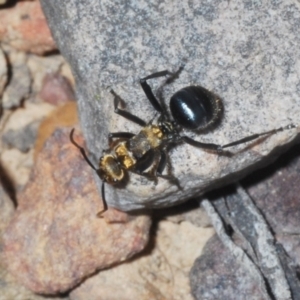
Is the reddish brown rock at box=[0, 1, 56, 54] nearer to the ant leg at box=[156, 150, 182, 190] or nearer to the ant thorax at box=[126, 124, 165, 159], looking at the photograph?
the ant thorax at box=[126, 124, 165, 159]

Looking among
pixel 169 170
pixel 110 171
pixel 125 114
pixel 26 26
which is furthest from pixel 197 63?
pixel 26 26

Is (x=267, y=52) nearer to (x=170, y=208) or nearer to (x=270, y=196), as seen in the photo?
(x=270, y=196)

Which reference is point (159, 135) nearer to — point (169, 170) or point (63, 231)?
point (169, 170)

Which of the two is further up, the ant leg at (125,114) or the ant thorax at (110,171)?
the ant leg at (125,114)

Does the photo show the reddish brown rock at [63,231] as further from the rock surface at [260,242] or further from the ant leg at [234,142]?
the ant leg at [234,142]

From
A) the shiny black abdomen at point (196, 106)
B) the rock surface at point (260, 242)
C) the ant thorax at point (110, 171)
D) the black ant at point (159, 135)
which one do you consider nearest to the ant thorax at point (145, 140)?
the black ant at point (159, 135)

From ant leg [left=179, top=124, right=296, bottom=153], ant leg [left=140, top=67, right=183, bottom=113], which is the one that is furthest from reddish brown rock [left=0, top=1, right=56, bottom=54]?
ant leg [left=179, top=124, right=296, bottom=153]
